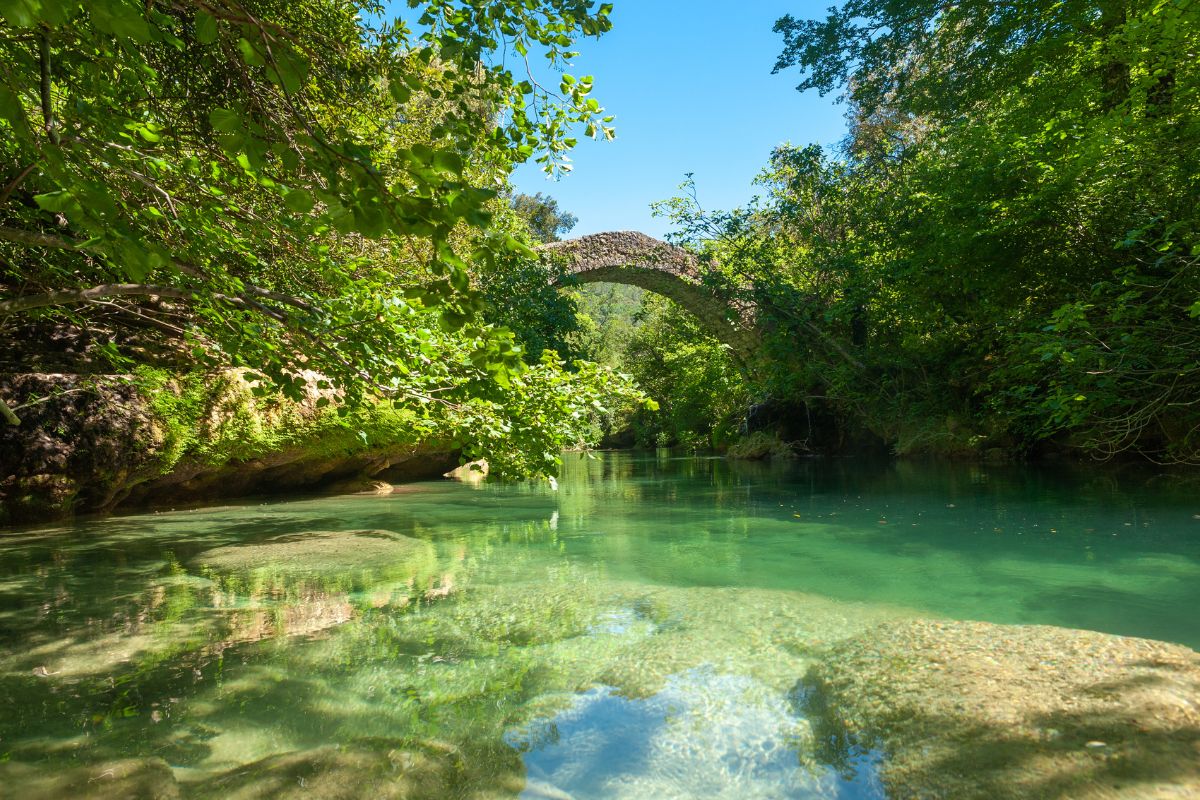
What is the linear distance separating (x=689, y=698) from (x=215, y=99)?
647 cm

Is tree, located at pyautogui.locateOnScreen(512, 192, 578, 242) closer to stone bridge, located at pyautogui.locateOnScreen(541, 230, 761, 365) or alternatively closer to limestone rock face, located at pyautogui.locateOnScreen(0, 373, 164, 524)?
stone bridge, located at pyautogui.locateOnScreen(541, 230, 761, 365)

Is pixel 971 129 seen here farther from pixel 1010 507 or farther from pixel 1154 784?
pixel 1154 784

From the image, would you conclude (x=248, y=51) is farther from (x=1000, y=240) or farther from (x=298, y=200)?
(x=1000, y=240)

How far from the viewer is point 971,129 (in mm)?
10641

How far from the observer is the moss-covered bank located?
7.38 m

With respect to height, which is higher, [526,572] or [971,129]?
[971,129]

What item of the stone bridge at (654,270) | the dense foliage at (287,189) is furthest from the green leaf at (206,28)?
the stone bridge at (654,270)

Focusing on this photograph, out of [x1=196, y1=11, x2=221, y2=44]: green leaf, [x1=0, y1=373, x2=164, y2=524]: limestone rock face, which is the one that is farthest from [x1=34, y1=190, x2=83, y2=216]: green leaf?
[x1=0, y1=373, x2=164, y2=524]: limestone rock face

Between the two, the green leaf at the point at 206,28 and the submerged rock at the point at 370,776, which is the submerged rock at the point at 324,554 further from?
the green leaf at the point at 206,28

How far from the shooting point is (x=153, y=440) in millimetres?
7988

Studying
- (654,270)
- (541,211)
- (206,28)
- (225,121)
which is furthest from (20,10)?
(541,211)

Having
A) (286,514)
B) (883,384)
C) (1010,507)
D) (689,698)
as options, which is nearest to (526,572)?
(689,698)

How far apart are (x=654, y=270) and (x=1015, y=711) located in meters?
18.7

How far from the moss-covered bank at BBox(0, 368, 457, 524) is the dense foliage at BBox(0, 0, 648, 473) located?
1384 mm
